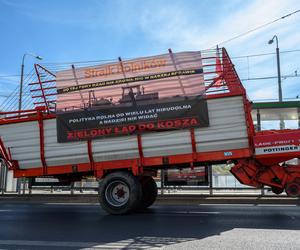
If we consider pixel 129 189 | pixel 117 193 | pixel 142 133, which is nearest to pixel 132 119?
pixel 142 133

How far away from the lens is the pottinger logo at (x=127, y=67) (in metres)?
9.99

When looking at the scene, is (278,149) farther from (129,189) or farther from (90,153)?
(90,153)

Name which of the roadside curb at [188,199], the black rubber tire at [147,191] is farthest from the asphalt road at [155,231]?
the roadside curb at [188,199]

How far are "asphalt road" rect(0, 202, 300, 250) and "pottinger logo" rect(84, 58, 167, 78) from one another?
150 inches

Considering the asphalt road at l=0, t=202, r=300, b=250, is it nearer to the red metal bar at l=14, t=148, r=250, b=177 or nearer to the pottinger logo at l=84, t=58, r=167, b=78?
the red metal bar at l=14, t=148, r=250, b=177

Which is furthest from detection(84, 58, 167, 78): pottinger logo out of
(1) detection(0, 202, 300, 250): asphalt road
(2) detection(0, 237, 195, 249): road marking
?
(2) detection(0, 237, 195, 249): road marking

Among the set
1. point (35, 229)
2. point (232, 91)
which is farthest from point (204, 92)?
point (35, 229)

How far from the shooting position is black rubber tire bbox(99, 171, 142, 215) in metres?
9.53

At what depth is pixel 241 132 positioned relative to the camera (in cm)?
909

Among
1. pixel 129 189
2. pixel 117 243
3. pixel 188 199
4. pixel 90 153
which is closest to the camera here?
pixel 117 243

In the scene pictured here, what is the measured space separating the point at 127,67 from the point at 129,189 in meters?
3.24

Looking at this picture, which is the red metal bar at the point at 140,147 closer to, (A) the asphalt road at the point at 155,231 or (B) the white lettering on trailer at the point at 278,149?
(A) the asphalt road at the point at 155,231

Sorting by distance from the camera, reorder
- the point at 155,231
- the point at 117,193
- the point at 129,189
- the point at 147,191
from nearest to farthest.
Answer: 1. the point at 155,231
2. the point at 129,189
3. the point at 117,193
4. the point at 147,191

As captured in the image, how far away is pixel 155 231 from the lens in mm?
7352
